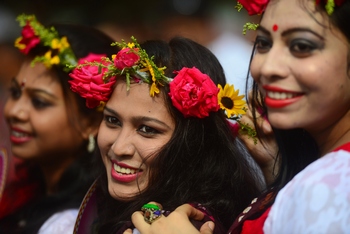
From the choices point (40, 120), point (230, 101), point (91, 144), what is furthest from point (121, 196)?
point (40, 120)

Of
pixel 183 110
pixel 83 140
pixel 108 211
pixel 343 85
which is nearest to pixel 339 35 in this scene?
pixel 343 85

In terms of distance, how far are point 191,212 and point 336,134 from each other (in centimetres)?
60

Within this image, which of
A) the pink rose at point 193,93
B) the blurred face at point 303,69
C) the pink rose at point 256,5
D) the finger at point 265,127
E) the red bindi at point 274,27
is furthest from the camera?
the finger at point 265,127

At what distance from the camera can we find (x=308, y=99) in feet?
6.06

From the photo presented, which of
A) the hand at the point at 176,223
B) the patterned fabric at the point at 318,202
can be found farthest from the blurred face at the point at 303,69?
the hand at the point at 176,223

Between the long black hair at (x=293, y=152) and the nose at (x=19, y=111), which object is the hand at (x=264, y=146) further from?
the nose at (x=19, y=111)

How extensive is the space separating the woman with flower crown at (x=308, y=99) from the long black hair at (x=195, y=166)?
0.35m

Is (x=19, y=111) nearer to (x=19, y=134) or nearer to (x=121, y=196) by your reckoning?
(x=19, y=134)

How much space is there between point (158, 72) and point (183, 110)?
187mm

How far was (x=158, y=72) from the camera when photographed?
2514 millimetres

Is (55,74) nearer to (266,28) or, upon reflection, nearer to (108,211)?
(108,211)

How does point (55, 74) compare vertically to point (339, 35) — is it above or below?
below

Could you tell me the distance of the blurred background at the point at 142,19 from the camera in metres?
6.02

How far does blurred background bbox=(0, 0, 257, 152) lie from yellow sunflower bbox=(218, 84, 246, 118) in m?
3.01
